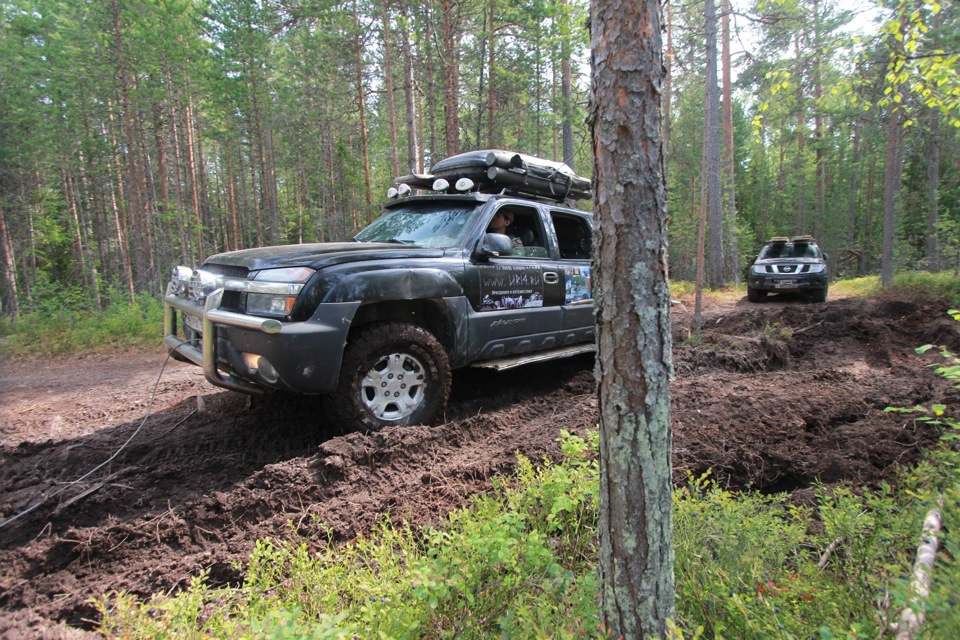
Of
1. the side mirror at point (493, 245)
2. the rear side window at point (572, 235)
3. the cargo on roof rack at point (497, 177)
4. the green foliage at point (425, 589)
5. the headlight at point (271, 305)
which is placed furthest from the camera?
the rear side window at point (572, 235)

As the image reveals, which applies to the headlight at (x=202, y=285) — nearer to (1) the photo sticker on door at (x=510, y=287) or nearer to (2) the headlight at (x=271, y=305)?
(2) the headlight at (x=271, y=305)

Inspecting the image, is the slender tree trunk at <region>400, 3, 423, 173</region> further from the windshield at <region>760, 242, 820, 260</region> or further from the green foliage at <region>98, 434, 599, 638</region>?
the green foliage at <region>98, 434, 599, 638</region>

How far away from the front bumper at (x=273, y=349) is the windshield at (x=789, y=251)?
14057mm

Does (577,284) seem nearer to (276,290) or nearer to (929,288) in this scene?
(276,290)

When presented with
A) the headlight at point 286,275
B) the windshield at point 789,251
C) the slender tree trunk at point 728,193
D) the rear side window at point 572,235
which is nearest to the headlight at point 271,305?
the headlight at point 286,275

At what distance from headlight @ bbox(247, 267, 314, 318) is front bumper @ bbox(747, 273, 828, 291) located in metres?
13.1

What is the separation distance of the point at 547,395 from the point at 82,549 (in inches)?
148

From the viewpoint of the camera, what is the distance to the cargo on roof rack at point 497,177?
486 centimetres

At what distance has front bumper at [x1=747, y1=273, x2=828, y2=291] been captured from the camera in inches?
494

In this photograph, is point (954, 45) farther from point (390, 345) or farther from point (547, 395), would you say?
point (390, 345)

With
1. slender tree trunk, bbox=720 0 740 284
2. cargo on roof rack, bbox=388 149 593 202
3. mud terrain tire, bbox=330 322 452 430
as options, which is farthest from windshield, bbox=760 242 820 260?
mud terrain tire, bbox=330 322 452 430

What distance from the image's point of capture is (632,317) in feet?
5.16

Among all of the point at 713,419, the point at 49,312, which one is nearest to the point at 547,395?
the point at 713,419

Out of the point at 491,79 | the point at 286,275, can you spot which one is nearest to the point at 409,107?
the point at 491,79
